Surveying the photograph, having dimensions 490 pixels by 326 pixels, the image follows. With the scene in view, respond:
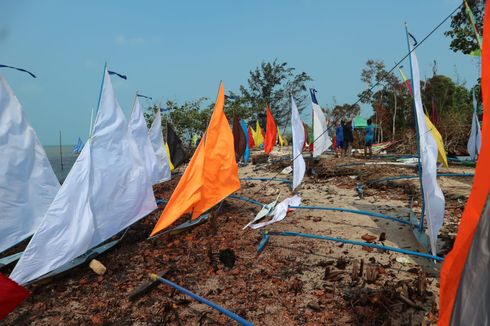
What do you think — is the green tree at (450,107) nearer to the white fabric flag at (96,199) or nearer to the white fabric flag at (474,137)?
the white fabric flag at (474,137)

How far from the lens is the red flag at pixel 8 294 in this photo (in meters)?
3.28

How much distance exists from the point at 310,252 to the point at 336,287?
4.02ft

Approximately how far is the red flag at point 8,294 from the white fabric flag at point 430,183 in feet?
16.7

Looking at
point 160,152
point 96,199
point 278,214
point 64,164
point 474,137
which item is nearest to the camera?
point 96,199

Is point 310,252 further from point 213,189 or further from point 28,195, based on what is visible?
point 28,195

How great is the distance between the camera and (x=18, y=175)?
17.0ft

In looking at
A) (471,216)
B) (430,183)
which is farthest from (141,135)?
(471,216)

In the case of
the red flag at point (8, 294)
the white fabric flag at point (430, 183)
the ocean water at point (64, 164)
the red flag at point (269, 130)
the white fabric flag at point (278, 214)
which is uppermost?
the red flag at point (269, 130)

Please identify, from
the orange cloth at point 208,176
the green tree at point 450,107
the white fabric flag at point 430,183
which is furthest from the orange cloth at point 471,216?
the green tree at point 450,107

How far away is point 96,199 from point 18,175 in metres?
1.28

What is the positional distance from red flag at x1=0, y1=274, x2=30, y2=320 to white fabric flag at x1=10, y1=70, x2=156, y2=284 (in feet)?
3.29

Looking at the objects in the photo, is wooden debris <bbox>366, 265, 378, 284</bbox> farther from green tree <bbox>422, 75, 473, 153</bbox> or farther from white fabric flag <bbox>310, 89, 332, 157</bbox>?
green tree <bbox>422, 75, 473, 153</bbox>

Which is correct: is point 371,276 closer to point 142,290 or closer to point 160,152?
point 142,290

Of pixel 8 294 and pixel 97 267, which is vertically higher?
pixel 8 294
